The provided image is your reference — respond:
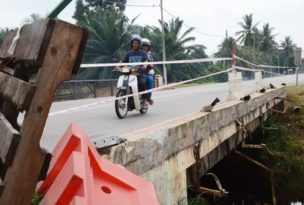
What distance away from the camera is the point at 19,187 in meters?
1.81

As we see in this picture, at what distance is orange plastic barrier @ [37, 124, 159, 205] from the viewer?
1942 mm

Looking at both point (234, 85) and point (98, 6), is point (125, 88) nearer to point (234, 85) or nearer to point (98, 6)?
point (234, 85)

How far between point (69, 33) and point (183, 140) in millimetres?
3312

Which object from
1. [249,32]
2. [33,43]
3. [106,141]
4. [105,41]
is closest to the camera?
[33,43]

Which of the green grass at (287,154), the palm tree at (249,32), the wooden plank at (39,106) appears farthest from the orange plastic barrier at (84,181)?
the palm tree at (249,32)

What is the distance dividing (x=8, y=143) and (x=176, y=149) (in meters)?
3.05

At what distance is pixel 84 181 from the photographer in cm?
194

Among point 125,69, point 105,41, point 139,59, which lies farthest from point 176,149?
point 105,41

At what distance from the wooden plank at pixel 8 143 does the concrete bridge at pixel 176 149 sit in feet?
4.75

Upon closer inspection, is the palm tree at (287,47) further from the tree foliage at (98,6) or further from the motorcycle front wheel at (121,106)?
the motorcycle front wheel at (121,106)

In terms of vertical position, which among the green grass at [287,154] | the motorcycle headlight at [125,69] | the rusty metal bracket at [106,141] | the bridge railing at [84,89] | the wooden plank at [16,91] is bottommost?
the green grass at [287,154]

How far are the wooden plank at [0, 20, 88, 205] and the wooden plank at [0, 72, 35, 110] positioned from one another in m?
0.02

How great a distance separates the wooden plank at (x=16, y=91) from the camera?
175cm

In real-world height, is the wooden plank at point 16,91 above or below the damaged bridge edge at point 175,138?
above
